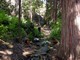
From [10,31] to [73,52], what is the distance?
23.7ft

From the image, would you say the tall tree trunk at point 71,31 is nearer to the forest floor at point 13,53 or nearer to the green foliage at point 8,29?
the forest floor at point 13,53

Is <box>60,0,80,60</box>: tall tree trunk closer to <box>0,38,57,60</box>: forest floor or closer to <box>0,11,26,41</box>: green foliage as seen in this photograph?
<box>0,38,57,60</box>: forest floor

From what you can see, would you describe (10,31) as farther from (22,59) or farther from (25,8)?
(25,8)

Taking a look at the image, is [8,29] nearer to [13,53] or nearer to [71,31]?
[13,53]

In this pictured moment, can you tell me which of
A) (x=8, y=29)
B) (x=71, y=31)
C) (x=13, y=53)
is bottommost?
(x=13, y=53)

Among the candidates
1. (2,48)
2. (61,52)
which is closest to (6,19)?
(2,48)

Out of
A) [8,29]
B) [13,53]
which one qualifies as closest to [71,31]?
[13,53]

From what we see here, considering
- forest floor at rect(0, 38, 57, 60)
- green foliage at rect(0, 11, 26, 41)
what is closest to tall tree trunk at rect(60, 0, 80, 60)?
forest floor at rect(0, 38, 57, 60)

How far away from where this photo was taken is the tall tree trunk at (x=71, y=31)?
671 cm

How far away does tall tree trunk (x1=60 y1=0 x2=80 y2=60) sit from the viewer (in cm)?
671

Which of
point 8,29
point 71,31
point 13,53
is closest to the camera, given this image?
point 71,31

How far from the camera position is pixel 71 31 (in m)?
6.97

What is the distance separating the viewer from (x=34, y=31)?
16.9 meters

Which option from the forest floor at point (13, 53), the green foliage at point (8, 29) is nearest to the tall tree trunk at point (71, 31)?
the forest floor at point (13, 53)
